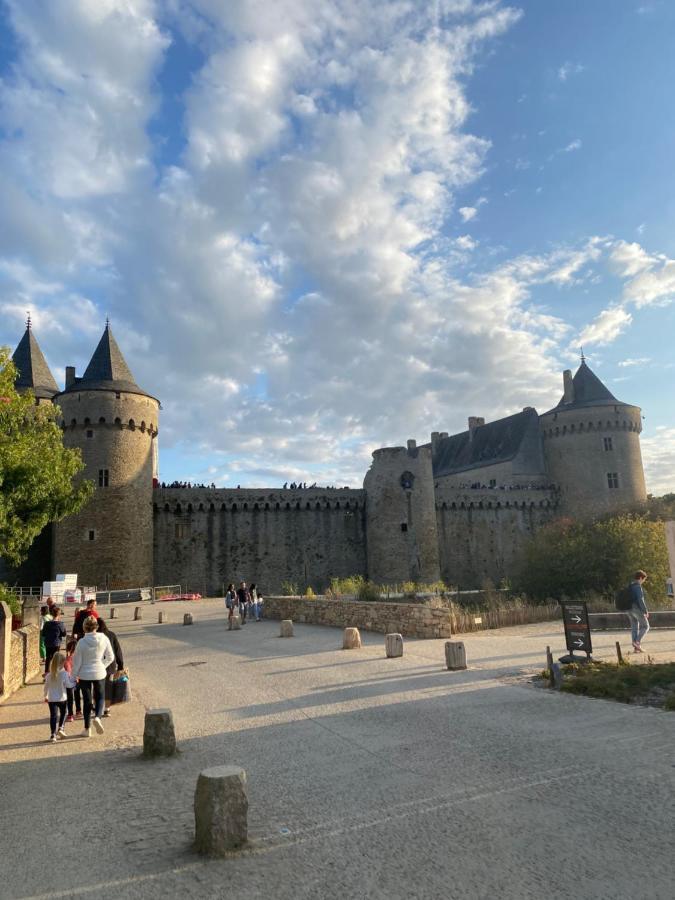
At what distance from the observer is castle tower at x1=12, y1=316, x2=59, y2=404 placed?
34.2 metres

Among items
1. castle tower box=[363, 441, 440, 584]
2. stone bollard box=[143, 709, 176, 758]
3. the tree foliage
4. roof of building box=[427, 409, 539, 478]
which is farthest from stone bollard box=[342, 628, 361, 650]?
roof of building box=[427, 409, 539, 478]

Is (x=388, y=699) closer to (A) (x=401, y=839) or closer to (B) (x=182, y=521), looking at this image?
(A) (x=401, y=839)

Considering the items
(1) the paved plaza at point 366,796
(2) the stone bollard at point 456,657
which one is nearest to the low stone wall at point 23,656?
(1) the paved plaza at point 366,796

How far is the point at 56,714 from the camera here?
7125 mm

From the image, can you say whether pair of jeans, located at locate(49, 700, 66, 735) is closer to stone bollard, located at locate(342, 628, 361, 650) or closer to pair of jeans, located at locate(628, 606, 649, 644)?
stone bollard, located at locate(342, 628, 361, 650)

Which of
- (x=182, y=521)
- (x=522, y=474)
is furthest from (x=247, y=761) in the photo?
(x=522, y=474)

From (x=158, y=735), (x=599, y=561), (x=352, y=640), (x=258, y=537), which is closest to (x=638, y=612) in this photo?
(x=352, y=640)

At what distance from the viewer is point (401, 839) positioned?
13.1 ft

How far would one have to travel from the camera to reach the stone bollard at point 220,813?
3908 millimetres

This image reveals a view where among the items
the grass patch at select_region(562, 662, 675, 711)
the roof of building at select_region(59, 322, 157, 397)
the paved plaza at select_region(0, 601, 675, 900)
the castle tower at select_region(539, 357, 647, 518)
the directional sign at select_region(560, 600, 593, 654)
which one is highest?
the roof of building at select_region(59, 322, 157, 397)

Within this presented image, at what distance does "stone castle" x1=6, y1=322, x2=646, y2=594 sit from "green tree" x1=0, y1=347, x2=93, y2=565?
657 inches

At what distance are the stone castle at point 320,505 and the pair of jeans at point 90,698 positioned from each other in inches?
1011

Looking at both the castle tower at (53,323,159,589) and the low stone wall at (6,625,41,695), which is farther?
the castle tower at (53,323,159,589)

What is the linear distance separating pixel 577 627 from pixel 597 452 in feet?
113
